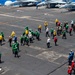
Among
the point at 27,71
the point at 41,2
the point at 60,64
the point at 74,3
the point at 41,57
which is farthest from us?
the point at 41,2

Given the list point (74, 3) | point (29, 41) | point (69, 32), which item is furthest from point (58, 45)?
point (74, 3)

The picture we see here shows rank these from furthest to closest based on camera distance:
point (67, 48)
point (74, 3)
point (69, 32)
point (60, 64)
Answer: point (74, 3) < point (69, 32) < point (67, 48) < point (60, 64)

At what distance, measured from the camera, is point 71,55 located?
21.0 m

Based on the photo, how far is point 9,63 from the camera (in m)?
22.0

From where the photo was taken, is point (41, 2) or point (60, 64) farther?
point (41, 2)

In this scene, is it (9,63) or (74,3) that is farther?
(74,3)

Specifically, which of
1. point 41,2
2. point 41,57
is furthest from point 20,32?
point 41,2

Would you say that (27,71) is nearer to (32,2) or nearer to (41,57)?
(41,57)

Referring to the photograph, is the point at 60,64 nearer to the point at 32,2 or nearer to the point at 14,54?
the point at 14,54

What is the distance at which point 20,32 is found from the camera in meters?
34.8

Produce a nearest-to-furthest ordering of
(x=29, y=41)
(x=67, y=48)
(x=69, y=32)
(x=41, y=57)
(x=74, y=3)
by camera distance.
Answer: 1. (x=41, y=57)
2. (x=67, y=48)
3. (x=29, y=41)
4. (x=69, y=32)
5. (x=74, y=3)

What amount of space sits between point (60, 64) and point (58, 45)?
21.3ft

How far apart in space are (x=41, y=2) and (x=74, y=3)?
13.3 metres

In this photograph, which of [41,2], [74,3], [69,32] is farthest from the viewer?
[41,2]
